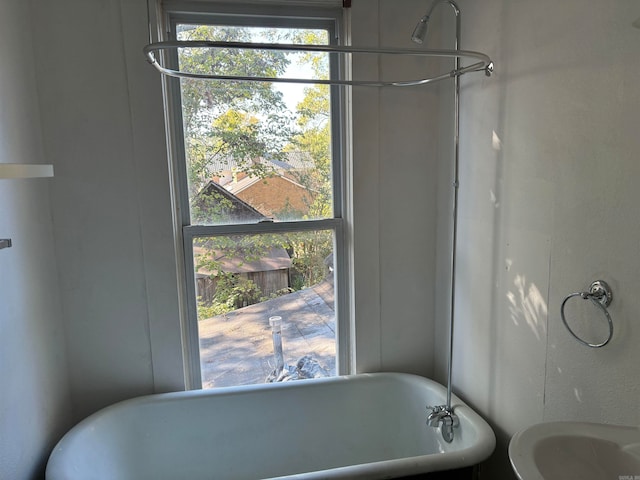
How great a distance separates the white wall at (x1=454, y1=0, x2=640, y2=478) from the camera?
1109mm

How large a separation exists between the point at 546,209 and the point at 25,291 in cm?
176

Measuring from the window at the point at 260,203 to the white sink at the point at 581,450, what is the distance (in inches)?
47.0

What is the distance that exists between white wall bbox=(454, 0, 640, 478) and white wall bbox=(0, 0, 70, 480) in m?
1.66

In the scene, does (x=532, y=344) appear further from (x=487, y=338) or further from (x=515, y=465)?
(x=515, y=465)

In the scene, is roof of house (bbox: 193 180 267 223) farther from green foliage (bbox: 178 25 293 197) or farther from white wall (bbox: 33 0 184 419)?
white wall (bbox: 33 0 184 419)

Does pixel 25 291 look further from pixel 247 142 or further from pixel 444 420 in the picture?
pixel 444 420

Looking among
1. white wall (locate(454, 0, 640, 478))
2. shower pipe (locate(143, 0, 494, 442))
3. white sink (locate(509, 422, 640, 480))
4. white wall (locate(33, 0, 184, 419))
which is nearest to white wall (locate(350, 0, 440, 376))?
shower pipe (locate(143, 0, 494, 442))

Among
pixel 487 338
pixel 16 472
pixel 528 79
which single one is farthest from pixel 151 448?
pixel 528 79

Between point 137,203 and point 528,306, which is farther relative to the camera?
point 137,203

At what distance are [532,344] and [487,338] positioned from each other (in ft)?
0.90

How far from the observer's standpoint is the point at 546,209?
4.50 feet

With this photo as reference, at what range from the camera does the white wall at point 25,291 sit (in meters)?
1.39

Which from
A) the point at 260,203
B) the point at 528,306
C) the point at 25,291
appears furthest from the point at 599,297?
the point at 25,291

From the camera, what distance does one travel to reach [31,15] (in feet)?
5.51
